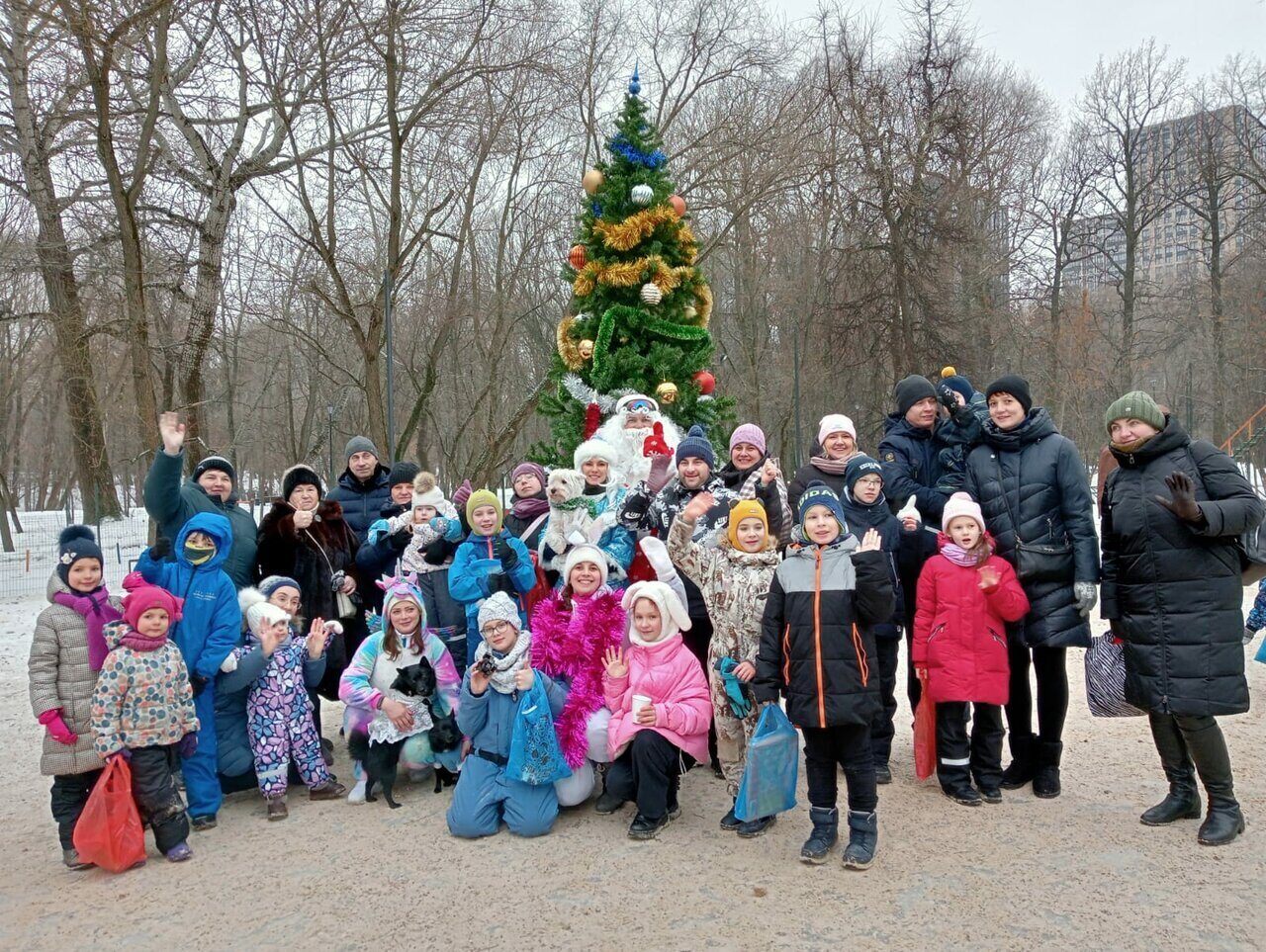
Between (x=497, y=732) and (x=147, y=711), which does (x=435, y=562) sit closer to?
(x=497, y=732)

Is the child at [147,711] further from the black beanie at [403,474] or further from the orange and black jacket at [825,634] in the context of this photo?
the orange and black jacket at [825,634]

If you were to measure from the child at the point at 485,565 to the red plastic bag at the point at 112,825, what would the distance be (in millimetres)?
1839

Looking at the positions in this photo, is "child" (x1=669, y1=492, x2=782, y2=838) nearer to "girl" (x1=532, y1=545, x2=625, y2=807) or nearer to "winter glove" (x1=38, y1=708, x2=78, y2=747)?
"girl" (x1=532, y1=545, x2=625, y2=807)

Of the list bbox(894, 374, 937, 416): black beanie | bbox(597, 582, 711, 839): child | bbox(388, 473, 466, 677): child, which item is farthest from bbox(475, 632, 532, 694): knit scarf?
bbox(894, 374, 937, 416): black beanie

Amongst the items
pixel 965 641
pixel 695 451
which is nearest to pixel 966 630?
pixel 965 641

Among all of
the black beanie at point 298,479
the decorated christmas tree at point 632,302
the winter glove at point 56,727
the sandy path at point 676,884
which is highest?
the decorated christmas tree at point 632,302

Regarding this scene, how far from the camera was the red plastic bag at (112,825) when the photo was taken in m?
3.88

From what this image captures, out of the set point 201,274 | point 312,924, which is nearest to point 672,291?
point 312,924

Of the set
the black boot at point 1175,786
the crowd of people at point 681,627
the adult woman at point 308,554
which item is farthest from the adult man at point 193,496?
the black boot at point 1175,786

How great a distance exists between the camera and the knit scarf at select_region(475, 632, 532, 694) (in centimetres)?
446

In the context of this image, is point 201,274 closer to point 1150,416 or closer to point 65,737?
point 65,737

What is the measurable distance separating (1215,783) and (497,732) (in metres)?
3.36

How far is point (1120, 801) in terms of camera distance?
14.5ft

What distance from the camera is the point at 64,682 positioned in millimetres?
4016
